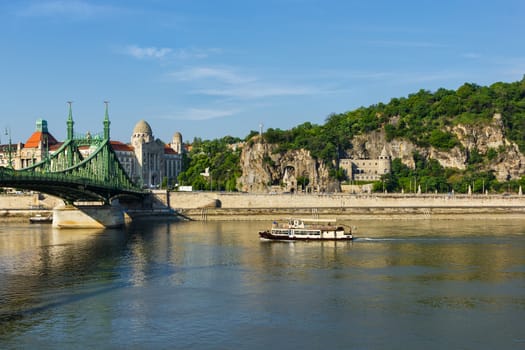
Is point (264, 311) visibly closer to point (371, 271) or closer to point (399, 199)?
point (371, 271)

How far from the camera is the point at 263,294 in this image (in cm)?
3241

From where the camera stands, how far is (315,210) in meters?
87.1

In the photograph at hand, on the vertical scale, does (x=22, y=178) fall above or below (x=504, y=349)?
above

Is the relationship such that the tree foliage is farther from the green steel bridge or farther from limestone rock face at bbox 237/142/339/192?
the green steel bridge

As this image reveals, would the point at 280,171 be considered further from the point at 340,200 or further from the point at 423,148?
the point at 340,200

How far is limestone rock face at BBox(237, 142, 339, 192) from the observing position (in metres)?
120

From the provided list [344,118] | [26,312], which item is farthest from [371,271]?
[344,118]

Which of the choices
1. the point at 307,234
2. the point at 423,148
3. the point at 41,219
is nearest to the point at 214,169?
the point at 423,148

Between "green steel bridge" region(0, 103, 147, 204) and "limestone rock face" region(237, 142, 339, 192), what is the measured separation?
1526 inches

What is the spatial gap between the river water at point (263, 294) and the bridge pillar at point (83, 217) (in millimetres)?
13026

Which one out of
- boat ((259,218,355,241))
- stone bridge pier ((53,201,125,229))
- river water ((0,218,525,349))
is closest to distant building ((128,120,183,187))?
stone bridge pier ((53,201,125,229))

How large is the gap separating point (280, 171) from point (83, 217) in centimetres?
5726

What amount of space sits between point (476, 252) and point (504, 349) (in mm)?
24432

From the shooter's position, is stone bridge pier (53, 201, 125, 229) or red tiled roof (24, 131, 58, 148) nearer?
stone bridge pier (53, 201, 125, 229)
